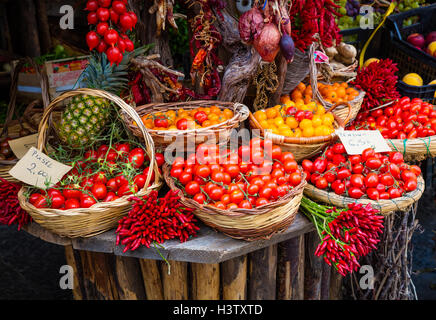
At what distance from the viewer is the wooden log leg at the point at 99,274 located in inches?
85.4

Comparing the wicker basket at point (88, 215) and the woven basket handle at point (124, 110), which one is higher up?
the woven basket handle at point (124, 110)

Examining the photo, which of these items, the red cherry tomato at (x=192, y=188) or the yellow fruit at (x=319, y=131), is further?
the yellow fruit at (x=319, y=131)

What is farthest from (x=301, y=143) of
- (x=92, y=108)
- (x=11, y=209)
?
(x=11, y=209)

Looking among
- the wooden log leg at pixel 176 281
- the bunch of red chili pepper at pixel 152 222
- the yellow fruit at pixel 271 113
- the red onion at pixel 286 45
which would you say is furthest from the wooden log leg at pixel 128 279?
the red onion at pixel 286 45

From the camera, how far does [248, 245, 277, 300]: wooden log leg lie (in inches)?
84.8

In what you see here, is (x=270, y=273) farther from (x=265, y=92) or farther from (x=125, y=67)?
(x=125, y=67)

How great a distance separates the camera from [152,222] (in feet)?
5.53

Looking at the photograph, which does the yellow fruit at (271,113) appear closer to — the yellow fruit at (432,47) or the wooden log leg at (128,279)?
the wooden log leg at (128,279)

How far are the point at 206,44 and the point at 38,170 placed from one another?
3.79 feet

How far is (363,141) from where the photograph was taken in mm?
2135

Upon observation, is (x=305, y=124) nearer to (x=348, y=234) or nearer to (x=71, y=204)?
(x=348, y=234)

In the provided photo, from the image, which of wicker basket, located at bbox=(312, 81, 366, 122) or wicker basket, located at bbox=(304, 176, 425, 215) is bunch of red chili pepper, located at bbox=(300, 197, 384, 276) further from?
wicker basket, located at bbox=(312, 81, 366, 122)

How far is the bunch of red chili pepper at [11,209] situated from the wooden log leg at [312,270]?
1598 mm

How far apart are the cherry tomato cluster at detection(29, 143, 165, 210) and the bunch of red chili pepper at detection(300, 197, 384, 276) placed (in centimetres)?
88
